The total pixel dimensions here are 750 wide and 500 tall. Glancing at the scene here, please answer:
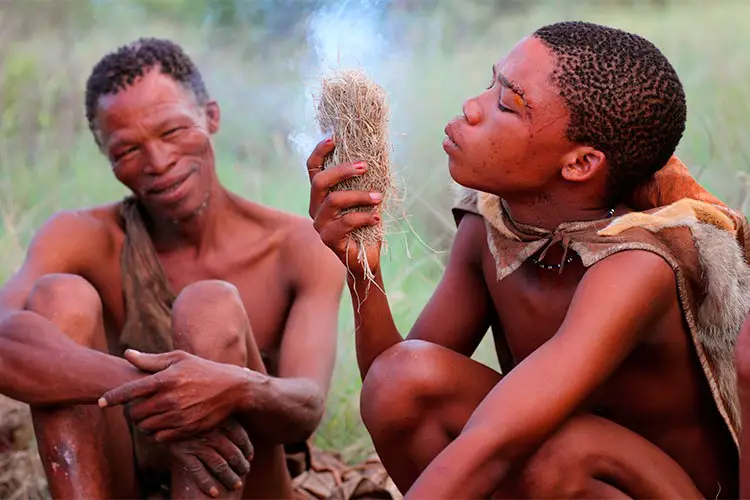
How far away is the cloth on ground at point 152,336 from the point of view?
12.0 ft

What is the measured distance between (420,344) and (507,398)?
39cm

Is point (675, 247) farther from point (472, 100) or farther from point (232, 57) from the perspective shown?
point (232, 57)

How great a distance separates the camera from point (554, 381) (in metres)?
2.50

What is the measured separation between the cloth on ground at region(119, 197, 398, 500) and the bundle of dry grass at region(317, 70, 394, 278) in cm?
115

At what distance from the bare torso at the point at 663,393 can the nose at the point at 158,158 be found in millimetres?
1452

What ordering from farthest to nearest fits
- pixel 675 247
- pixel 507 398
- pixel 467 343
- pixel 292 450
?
pixel 292 450
pixel 467 343
pixel 675 247
pixel 507 398

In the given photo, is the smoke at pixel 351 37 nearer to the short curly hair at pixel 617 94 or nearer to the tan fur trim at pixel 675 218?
the short curly hair at pixel 617 94

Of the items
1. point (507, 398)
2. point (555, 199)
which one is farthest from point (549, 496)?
point (555, 199)

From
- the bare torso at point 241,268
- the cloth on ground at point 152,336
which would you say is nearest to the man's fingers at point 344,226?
the cloth on ground at point 152,336

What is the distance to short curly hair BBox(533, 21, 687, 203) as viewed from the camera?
2.71 m

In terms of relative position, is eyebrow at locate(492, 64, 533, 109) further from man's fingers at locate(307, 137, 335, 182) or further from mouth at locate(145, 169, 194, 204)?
mouth at locate(145, 169, 194, 204)

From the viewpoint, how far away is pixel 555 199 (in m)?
2.83

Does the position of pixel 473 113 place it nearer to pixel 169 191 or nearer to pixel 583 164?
pixel 583 164

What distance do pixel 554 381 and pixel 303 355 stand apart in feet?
4.56
